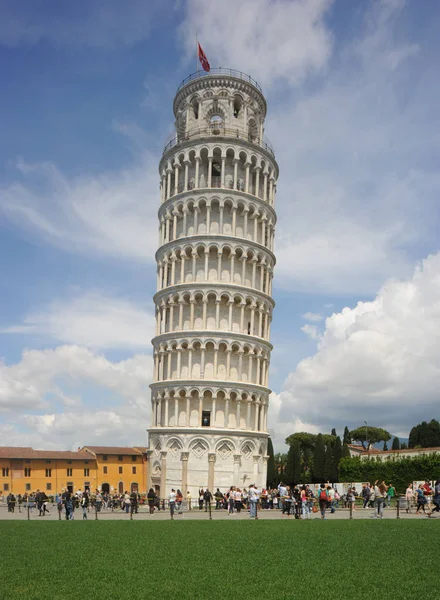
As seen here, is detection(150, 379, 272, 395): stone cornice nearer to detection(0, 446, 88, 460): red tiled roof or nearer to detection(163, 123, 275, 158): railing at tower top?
detection(163, 123, 275, 158): railing at tower top

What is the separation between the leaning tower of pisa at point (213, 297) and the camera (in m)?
52.7

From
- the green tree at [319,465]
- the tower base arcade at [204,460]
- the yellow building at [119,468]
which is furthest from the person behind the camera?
the yellow building at [119,468]

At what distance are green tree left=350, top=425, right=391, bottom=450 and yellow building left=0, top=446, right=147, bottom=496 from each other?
4618 centimetres

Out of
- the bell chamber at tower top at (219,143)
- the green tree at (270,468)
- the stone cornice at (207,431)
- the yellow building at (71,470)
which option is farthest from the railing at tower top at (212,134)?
the yellow building at (71,470)

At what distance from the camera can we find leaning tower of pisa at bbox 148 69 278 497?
52719 mm

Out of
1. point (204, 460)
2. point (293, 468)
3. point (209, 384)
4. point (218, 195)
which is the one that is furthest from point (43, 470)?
point (218, 195)

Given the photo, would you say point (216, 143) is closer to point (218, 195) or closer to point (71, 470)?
point (218, 195)

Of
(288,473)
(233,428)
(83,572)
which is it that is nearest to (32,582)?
(83,572)

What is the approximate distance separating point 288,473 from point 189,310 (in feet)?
152

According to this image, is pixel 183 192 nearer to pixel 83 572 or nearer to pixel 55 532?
pixel 55 532

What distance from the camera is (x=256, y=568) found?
14.3 m

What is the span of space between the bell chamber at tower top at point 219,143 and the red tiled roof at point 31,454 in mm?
60680

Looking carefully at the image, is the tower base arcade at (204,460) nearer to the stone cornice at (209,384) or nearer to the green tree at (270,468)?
the stone cornice at (209,384)

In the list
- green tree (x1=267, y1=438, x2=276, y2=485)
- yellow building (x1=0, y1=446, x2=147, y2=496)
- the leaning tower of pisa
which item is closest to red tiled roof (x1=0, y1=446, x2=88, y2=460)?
yellow building (x1=0, y1=446, x2=147, y2=496)
